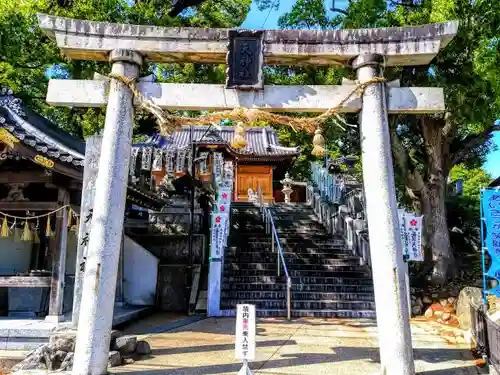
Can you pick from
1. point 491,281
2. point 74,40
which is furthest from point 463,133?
point 74,40

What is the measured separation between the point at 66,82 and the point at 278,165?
19.2 meters

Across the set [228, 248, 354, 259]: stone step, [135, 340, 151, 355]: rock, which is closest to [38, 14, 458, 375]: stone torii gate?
[135, 340, 151, 355]: rock

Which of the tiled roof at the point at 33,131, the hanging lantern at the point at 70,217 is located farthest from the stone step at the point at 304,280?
the hanging lantern at the point at 70,217

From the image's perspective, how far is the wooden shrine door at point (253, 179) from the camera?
24828mm

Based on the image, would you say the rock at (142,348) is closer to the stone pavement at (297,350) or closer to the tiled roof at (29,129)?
the stone pavement at (297,350)

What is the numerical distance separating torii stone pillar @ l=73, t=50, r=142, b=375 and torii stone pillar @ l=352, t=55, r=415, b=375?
3.83m

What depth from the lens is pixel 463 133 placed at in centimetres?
1517

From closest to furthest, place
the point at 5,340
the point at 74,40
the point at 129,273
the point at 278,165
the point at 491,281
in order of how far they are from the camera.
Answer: the point at 74,40
the point at 5,340
the point at 491,281
the point at 129,273
the point at 278,165

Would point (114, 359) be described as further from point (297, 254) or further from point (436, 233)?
point (436, 233)

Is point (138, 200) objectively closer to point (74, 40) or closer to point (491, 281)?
point (74, 40)

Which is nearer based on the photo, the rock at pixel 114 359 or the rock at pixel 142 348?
the rock at pixel 114 359

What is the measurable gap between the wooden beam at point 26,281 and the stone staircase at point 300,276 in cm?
452

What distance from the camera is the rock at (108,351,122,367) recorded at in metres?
6.07

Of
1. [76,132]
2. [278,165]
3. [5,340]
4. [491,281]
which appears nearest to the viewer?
[5,340]
